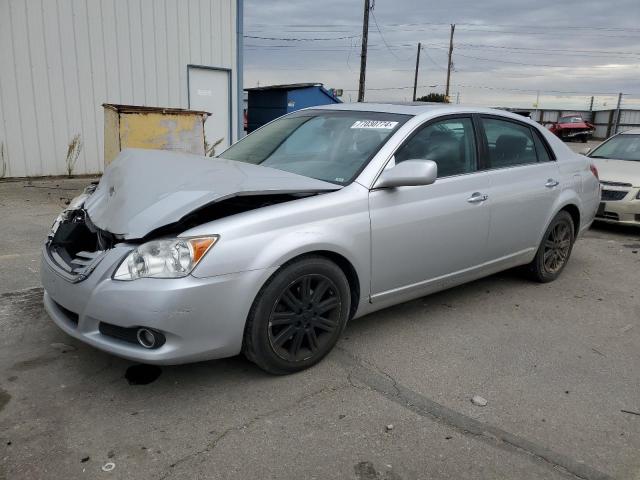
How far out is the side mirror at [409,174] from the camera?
3332mm

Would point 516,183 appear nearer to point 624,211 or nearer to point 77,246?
point 77,246

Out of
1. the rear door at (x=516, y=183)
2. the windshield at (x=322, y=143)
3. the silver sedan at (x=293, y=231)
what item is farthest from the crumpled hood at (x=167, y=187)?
the rear door at (x=516, y=183)

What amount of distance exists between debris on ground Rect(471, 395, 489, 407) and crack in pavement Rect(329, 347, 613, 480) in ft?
0.54

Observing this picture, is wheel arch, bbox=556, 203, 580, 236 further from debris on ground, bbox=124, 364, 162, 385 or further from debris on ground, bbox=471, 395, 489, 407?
debris on ground, bbox=124, 364, 162, 385

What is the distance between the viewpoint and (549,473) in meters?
2.44

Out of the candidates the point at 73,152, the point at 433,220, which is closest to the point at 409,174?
the point at 433,220

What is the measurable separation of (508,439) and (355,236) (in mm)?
1361

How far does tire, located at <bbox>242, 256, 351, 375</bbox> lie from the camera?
2.94 metres

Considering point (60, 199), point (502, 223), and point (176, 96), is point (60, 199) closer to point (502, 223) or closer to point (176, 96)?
point (176, 96)

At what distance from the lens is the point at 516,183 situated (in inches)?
174

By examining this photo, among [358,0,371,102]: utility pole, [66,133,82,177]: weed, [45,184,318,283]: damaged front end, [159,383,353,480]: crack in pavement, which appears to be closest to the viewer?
[159,383,353,480]: crack in pavement

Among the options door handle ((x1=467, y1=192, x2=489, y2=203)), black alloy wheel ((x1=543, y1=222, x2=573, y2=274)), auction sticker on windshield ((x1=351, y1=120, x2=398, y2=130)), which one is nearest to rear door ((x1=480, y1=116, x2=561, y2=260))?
door handle ((x1=467, y1=192, x2=489, y2=203))

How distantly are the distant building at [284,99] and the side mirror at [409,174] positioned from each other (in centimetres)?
1049

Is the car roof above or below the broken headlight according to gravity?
above
